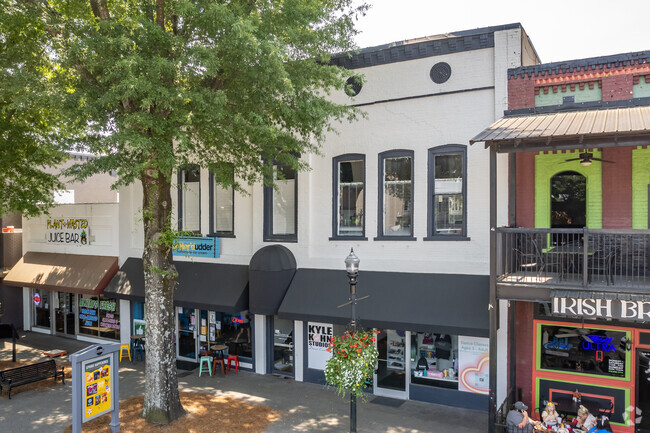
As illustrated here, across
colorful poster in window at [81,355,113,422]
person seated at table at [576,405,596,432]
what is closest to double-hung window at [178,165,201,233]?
colorful poster in window at [81,355,113,422]

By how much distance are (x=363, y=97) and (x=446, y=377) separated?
7.47 m

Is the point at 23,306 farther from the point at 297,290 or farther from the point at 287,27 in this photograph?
the point at 287,27

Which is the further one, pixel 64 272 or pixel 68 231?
pixel 68 231

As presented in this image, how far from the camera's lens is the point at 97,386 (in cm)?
1024

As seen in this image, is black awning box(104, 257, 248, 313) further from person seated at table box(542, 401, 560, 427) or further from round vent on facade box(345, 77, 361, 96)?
person seated at table box(542, 401, 560, 427)

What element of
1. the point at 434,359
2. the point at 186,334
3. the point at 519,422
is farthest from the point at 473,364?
the point at 186,334

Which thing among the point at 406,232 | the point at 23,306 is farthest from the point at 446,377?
the point at 23,306

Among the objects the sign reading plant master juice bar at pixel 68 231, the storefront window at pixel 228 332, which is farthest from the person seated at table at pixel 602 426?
the sign reading plant master juice bar at pixel 68 231

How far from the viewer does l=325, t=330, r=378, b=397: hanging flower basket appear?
9539 mm

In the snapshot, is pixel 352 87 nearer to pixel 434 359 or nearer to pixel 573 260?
pixel 573 260

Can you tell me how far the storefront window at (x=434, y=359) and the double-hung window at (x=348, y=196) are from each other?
3.17 metres

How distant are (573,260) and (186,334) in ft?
39.0

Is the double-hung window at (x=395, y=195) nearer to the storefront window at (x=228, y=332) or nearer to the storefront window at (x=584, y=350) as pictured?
the storefront window at (x=584, y=350)

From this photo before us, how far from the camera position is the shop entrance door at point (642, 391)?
33.4ft
